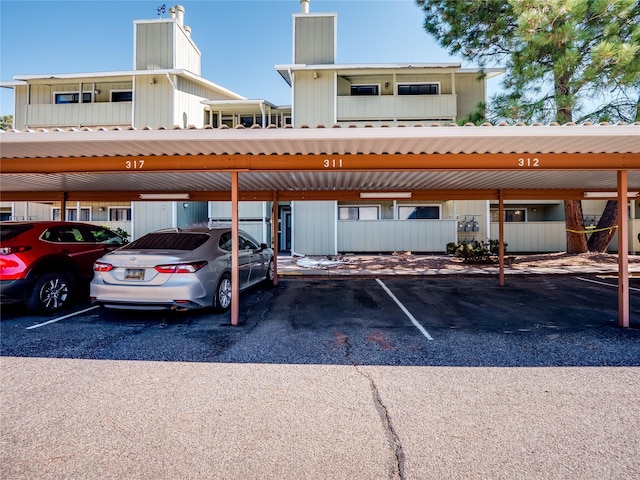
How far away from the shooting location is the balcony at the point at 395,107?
51.5 ft

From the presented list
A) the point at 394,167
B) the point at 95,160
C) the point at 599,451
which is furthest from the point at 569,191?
the point at 95,160

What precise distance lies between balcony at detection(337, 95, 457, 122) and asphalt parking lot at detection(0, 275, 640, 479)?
39.9 ft

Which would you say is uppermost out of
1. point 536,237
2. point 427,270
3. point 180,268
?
point 536,237

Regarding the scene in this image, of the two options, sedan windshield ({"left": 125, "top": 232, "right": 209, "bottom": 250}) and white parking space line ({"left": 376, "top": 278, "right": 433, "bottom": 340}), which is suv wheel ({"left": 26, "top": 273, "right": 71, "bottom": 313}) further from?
white parking space line ({"left": 376, "top": 278, "right": 433, "bottom": 340})

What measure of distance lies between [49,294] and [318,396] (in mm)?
5346

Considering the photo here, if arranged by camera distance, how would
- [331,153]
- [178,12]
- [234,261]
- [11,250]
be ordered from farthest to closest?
[178,12]
[234,261]
[11,250]
[331,153]

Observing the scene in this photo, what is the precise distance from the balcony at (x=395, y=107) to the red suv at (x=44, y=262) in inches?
486

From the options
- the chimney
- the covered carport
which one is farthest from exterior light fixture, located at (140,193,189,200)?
the chimney

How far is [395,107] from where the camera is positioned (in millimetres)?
15719

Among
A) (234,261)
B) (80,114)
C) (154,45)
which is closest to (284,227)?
(154,45)

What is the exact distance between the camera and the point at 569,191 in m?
9.03

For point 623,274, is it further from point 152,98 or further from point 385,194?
point 152,98

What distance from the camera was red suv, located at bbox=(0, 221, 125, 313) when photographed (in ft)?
17.3

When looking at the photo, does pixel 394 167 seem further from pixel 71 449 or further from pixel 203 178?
pixel 71 449
